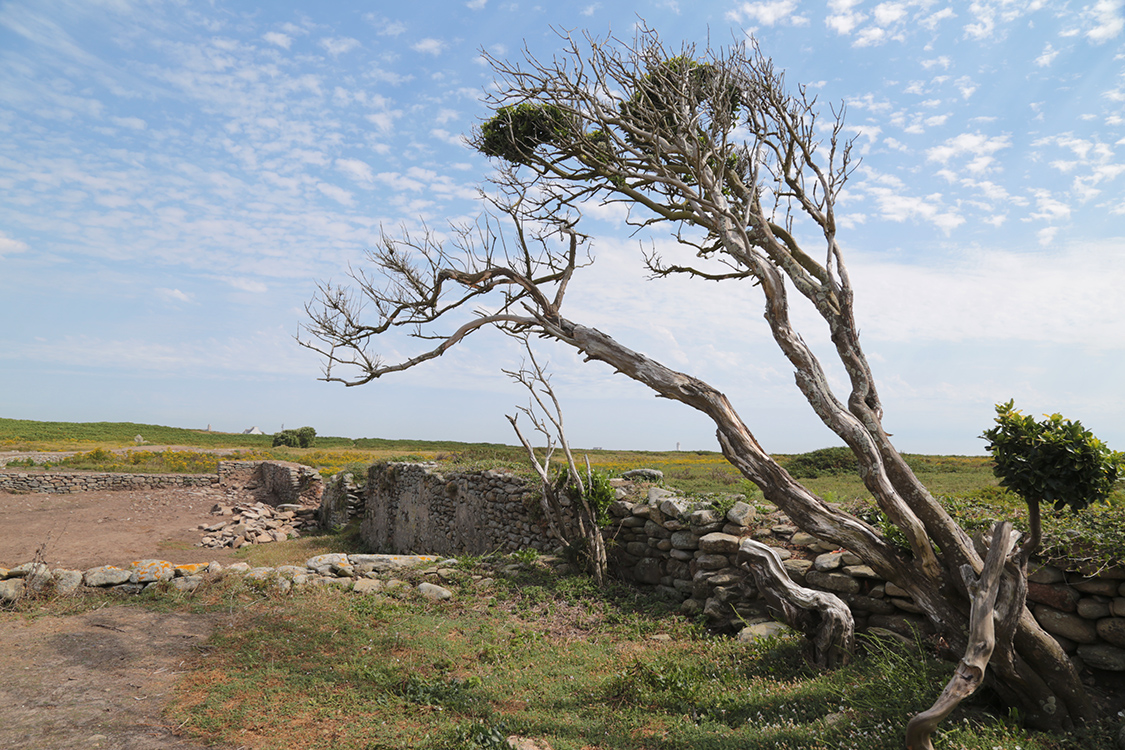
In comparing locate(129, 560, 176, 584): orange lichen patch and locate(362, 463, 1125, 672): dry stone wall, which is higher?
locate(362, 463, 1125, 672): dry stone wall

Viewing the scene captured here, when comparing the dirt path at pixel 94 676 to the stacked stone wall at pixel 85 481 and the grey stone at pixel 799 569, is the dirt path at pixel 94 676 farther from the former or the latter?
the stacked stone wall at pixel 85 481

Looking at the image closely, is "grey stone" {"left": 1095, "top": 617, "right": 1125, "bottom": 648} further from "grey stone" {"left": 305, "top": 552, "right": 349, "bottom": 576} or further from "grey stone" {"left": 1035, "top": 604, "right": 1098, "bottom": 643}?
"grey stone" {"left": 305, "top": 552, "right": 349, "bottom": 576}

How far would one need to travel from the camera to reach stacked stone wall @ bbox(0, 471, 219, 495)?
2262 cm

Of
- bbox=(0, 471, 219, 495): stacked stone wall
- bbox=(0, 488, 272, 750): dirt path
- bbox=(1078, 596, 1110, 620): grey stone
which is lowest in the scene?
bbox=(0, 471, 219, 495): stacked stone wall

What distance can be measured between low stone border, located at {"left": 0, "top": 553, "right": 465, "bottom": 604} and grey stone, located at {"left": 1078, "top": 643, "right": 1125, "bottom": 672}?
692 centimetres

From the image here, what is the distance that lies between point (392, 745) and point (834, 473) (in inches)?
473

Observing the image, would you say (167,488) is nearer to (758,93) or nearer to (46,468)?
(46,468)

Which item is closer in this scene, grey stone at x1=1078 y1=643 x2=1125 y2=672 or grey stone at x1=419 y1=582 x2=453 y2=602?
grey stone at x1=1078 y1=643 x2=1125 y2=672

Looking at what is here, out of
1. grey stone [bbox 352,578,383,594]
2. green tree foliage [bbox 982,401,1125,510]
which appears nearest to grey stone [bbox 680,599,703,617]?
green tree foliage [bbox 982,401,1125,510]

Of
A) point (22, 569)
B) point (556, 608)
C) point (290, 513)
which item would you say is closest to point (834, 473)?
point (556, 608)

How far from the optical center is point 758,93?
723 cm

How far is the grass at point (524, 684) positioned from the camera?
4.07 metres

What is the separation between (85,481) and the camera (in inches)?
935

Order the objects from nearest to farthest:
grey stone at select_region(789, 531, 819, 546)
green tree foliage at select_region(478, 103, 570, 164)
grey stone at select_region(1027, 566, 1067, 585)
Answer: grey stone at select_region(1027, 566, 1067, 585), grey stone at select_region(789, 531, 819, 546), green tree foliage at select_region(478, 103, 570, 164)
